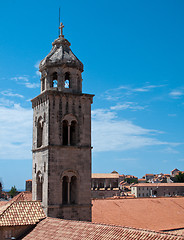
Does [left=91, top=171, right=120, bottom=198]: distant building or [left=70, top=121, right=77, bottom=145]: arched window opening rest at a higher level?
[left=70, top=121, right=77, bottom=145]: arched window opening

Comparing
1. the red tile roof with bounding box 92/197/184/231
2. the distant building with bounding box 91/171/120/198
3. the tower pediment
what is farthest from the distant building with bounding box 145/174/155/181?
the tower pediment

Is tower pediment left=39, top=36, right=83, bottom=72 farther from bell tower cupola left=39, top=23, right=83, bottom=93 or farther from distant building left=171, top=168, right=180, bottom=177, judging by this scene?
distant building left=171, top=168, right=180, bottom=177

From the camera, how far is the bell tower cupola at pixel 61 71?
2247 cm

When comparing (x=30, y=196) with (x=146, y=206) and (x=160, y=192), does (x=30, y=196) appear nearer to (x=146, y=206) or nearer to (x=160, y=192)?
(x=146, y=206)

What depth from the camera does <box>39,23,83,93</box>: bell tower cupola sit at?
22469 mm

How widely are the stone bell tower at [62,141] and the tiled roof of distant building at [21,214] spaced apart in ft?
2.10

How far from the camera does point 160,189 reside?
332ft

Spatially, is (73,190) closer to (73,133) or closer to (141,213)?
(73,133)

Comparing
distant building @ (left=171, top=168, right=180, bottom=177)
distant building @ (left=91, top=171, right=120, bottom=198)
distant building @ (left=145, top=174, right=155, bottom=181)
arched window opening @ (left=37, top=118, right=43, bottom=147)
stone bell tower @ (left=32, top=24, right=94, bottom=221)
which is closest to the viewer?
stone bell tower @ (left=32, top=24, right=94, bottom=221)

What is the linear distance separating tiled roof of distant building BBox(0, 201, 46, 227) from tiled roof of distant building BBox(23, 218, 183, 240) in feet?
2.37

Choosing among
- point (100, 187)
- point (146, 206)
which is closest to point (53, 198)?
point (146, 206)

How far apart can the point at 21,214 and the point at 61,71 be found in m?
9.54

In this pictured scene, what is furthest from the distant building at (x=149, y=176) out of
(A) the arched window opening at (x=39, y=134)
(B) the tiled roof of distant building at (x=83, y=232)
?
(B) the tiled roof of distant building at (x=83, y=232)

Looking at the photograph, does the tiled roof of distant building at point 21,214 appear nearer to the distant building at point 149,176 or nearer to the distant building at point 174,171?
the distant building at point 149,176
